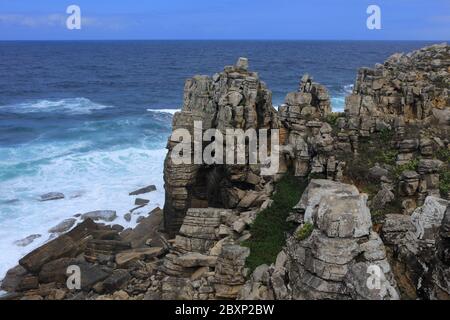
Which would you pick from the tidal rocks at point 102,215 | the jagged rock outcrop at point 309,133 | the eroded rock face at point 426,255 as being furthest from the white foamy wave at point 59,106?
the eroded rock face at point 426,255

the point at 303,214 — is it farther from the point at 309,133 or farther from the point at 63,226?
the point at 63,226

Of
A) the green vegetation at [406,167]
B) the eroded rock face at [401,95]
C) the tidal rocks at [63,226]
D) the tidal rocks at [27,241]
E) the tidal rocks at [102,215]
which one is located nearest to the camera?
the green vegetation at [406,167]

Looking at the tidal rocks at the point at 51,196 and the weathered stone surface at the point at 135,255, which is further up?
the tidal rocks at the point at 51,196

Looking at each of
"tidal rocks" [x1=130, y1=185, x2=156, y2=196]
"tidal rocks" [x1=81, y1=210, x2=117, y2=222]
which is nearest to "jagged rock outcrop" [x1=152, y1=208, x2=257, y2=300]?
"tidal rocks" [x1=81, y1=210, x2=117, y2=222]

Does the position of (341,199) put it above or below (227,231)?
above

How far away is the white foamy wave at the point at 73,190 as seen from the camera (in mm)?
32062

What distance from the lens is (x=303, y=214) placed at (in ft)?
64.0

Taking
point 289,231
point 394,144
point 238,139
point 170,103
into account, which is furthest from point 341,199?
point 170,103

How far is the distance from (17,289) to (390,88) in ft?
77.3

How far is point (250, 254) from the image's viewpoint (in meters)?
20.8

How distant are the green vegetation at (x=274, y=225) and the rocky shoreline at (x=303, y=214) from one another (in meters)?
0.16

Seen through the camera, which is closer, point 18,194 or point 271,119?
point 271,119

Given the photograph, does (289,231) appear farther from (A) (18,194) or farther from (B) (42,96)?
(B) (42,96)

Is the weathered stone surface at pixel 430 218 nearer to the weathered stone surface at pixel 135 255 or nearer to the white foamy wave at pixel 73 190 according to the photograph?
the weathered stone surface at pixel 135 255
